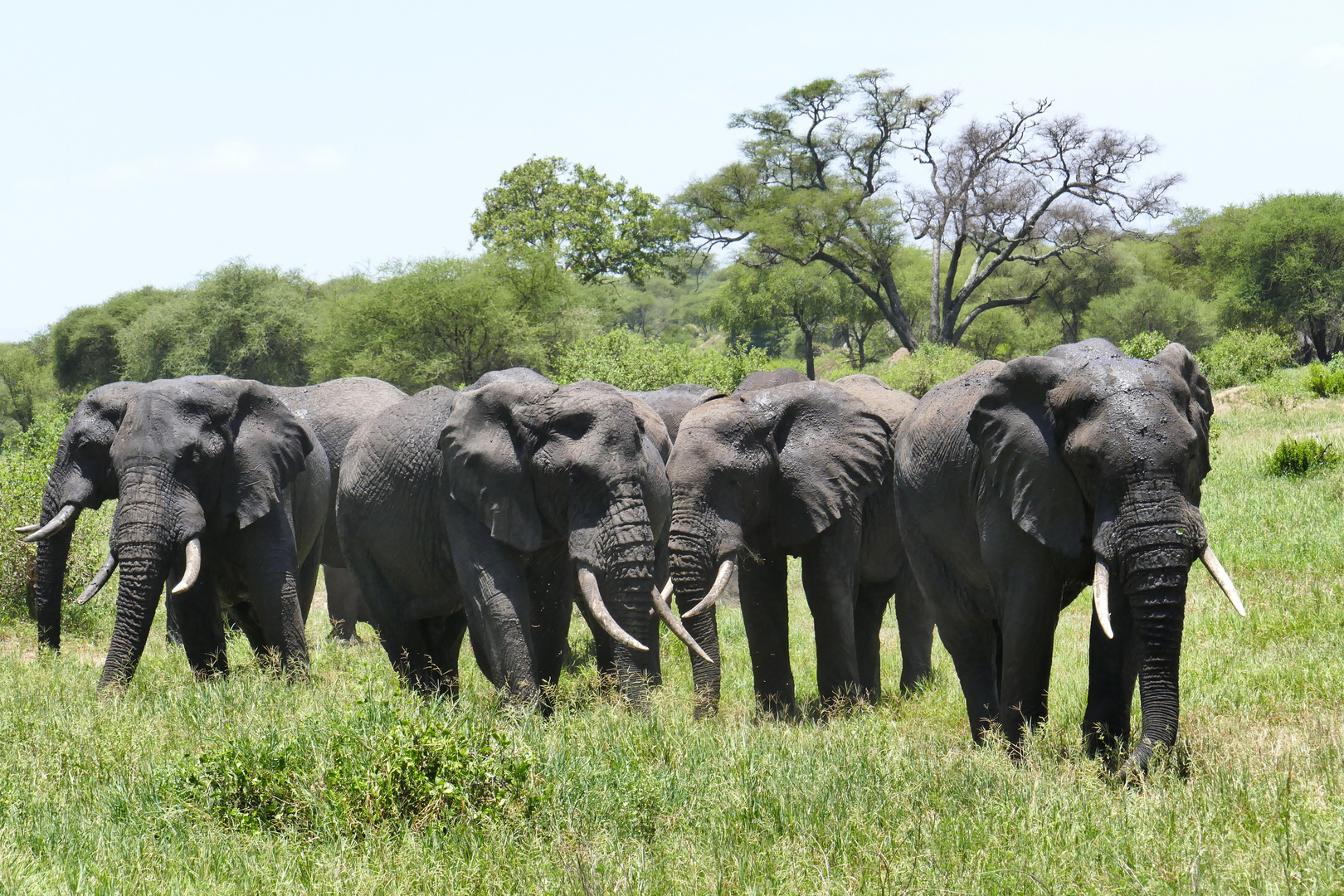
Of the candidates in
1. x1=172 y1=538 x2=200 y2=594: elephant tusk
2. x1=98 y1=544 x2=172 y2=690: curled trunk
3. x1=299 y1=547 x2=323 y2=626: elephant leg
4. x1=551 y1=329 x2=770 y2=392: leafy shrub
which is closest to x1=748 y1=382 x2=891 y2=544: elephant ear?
x1=172 y1=538 x2=200 y2=594: elephant tusk

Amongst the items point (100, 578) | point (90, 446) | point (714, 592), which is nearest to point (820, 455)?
point (714, 592)

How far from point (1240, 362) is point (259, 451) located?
101ft

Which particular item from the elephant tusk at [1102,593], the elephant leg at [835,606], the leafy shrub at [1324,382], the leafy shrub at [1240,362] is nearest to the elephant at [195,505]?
the elephant leg at [835,606]

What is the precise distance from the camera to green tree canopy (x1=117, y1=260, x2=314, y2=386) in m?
47.2

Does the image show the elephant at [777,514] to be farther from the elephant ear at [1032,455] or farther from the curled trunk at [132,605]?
the curled trunk at [132,605]

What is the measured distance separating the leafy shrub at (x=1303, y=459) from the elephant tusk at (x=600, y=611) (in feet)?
42.7

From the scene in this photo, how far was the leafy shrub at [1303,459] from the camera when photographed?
15.9m

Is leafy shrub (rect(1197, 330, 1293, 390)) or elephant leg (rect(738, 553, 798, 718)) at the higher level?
leafy shrub (rect(1197, 330, 1293, 390))

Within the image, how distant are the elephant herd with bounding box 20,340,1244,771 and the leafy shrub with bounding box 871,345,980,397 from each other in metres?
23.6

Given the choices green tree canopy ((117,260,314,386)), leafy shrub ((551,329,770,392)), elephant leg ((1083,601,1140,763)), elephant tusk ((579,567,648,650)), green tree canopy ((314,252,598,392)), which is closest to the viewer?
elephant leg ((1083,601,1140,763))

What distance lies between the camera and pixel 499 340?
1658 inches

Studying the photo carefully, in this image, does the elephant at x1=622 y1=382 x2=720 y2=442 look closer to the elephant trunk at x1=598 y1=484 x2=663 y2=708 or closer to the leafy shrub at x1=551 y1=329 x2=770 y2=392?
the elephant trunk at x1=598 y1=484 x2=663 y2=708

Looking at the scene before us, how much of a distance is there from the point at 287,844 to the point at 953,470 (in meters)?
3.64

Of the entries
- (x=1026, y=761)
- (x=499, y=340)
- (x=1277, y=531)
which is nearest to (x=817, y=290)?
(x=499, y=340)
